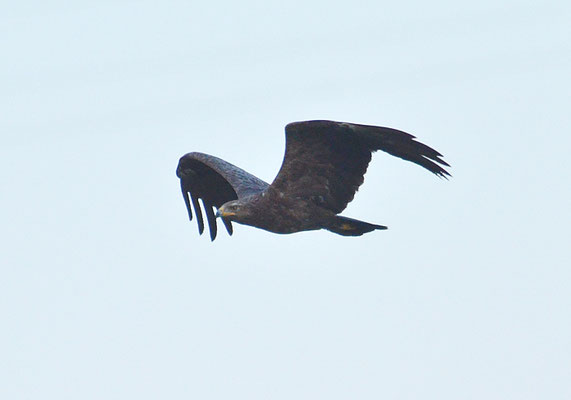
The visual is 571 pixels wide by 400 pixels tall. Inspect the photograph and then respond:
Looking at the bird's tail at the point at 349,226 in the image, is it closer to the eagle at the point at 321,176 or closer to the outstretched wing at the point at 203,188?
the eagle at the point at 321,176

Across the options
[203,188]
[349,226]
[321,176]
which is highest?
[203,188]

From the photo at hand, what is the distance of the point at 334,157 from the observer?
47.8 feet

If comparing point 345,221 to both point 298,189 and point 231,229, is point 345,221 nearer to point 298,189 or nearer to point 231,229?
point 298,189

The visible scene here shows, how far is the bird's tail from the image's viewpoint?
49.0 feet

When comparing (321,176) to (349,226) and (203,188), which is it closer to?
(349,226)

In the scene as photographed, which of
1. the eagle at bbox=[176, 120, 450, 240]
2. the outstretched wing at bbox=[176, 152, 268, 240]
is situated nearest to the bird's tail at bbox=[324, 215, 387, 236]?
the eagle at bbox=[176, 120, 450, 240]

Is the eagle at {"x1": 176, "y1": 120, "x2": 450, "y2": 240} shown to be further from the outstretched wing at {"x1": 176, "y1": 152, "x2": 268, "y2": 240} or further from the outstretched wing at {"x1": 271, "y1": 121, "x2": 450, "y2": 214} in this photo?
the outstretched wing at {"x1": 176, "y1": 152, "x2": 268, "y2": 240}

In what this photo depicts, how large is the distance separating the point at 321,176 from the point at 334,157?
0.27 m

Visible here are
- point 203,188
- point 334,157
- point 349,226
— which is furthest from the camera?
point 203,188

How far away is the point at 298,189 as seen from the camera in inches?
581

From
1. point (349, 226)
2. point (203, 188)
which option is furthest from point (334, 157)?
point (203, 188)

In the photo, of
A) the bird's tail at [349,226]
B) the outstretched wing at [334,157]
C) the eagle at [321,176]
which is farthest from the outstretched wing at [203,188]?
the outstretched wing at [334,157]

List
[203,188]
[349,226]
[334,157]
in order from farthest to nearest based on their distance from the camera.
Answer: [203,188] < [349,226] < [334,157]

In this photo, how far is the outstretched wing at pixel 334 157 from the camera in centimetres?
1412
